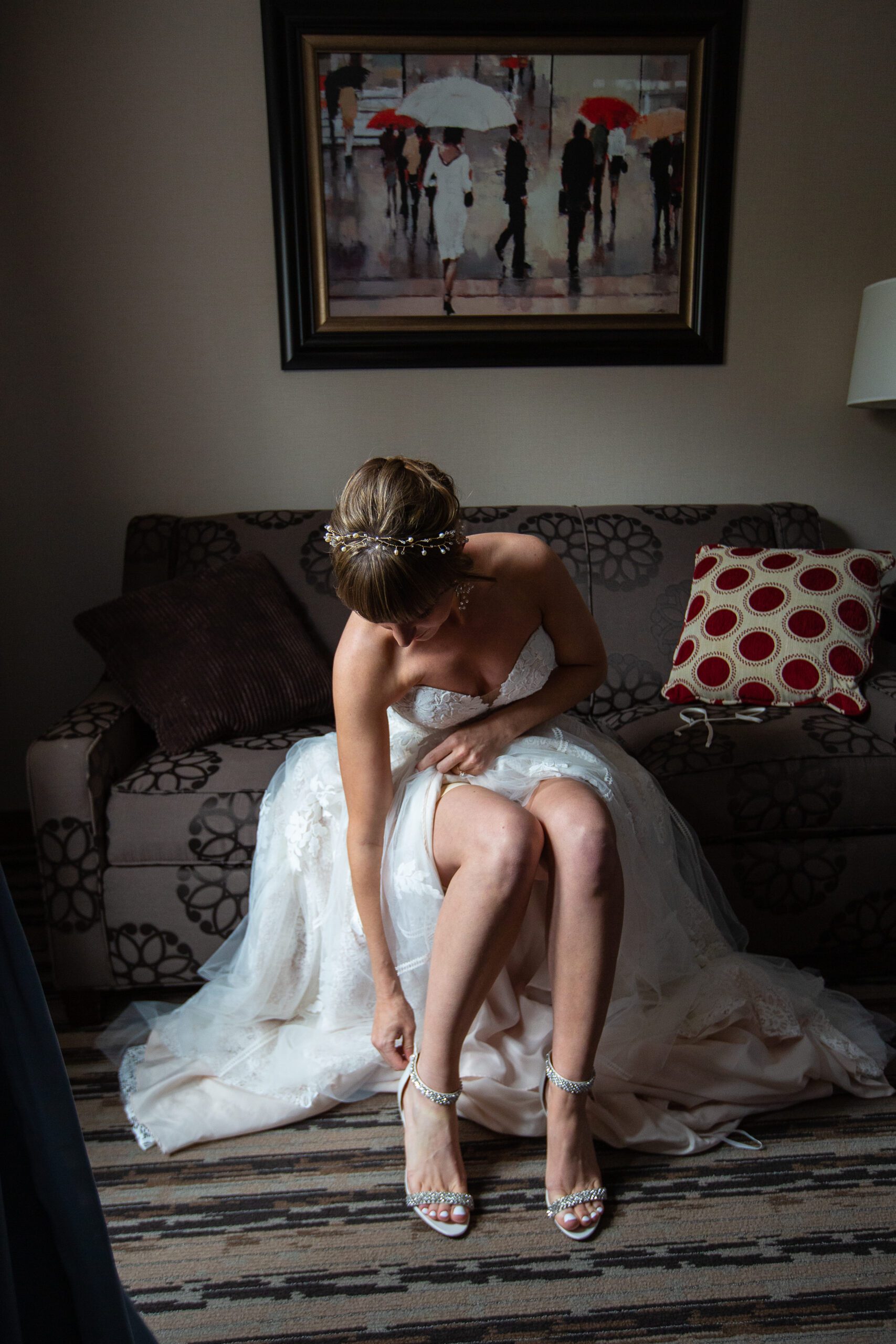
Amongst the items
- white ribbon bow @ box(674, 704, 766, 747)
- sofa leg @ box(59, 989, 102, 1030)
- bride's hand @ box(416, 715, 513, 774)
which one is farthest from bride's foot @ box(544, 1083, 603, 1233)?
sofa leg @ box(59, 989, 102, 1030)

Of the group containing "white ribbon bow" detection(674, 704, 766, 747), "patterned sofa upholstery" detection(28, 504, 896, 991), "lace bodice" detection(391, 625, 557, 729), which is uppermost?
"lace bodice" detection(391, 625, 557, 729)

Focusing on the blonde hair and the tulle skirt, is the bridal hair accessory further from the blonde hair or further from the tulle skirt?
the tulle skirt

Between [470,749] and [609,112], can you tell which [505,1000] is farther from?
[609,112]

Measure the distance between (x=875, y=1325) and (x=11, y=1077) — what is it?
1.14m

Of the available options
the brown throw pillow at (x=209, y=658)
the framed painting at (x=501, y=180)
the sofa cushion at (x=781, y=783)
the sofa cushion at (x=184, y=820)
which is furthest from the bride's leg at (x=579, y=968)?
the framed painting at (x=501, y=180)

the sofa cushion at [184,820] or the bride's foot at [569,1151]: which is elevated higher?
the sofa cushion at [184,820]

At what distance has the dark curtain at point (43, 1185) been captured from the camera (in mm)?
790

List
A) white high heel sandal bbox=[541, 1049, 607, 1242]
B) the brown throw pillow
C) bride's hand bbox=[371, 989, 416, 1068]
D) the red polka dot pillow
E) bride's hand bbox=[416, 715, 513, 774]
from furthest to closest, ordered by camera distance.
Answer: the red polka dot pillow, the brown throw pillow, bride's hand bbox=[416, 715, 513, 774], bride's hand bbox=[371, 989, 416, 1068], white high heel sandal bbox=[541, 1049, 607, 1242]

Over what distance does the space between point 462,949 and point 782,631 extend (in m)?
1.31

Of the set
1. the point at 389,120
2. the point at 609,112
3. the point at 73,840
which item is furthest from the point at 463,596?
the point at 609,112

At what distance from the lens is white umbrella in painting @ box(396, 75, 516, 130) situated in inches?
100

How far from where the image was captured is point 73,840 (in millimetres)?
1848

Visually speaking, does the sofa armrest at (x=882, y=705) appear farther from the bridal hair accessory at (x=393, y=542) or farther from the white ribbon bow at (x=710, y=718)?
the bridal hair accessory at (x=393, y=542)

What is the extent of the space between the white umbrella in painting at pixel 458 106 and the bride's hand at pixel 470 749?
181 cm
